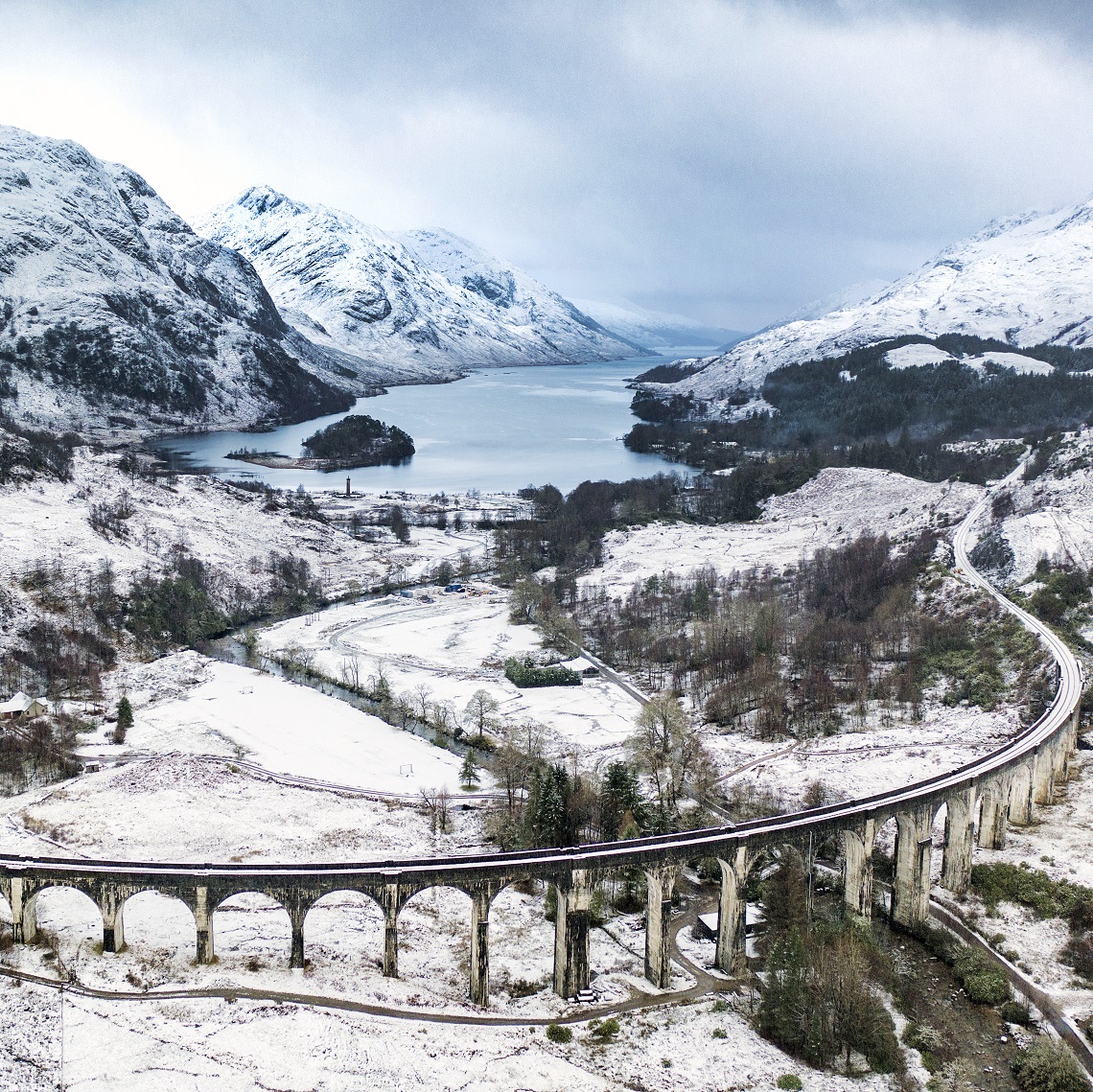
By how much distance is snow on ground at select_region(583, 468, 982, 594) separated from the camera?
123562 millimetres

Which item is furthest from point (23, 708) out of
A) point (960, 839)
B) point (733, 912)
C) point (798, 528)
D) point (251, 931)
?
point (798, 528)

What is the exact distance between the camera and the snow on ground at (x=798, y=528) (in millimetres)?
123562

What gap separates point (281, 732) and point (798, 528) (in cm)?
9091

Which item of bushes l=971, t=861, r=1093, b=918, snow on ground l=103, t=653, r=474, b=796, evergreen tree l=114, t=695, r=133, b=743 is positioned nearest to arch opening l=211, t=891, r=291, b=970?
snow on ground l=103, t=653, r=474, b=796

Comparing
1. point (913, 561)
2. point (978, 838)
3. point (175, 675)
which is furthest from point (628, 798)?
point (913, 561)

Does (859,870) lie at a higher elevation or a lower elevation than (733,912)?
higher

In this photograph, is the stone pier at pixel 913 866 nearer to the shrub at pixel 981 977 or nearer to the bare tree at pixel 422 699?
the shrub at pixel 981 977

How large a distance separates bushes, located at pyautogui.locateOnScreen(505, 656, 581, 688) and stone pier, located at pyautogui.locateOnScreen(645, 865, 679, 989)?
144ft

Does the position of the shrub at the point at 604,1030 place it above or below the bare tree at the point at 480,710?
below

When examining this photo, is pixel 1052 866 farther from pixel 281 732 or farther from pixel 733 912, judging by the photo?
pixel 281 732

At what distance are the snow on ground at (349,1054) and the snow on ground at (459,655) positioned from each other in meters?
31.6

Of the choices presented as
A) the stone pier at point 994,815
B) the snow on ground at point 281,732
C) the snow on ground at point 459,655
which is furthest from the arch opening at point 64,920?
the stone pier at point 994,815

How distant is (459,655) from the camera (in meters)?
93.1

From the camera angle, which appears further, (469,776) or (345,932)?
(469,776)
